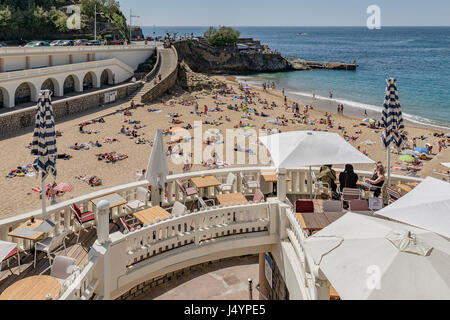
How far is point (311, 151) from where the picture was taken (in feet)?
28.1

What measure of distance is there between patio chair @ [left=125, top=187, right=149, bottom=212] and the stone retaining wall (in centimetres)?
1734

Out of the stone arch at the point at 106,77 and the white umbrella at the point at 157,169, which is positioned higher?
the stone arch at the point at 106,77

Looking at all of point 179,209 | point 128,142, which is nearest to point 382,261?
point 179,209

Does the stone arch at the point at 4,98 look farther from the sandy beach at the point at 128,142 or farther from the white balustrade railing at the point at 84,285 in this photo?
the white balustrade railing at the point at 84,285

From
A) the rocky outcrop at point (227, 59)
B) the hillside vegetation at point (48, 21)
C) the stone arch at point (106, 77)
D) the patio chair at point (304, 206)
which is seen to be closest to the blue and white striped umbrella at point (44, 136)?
the patio chair at point (304, 206)

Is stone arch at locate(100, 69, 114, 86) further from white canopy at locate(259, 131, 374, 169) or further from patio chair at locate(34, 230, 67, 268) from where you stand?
patio chair at locate(34, 230, 67, 268)

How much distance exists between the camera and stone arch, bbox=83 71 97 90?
35.5m

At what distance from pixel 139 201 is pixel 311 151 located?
3.88m

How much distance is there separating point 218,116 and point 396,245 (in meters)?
26.6

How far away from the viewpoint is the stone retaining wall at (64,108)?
22.5m

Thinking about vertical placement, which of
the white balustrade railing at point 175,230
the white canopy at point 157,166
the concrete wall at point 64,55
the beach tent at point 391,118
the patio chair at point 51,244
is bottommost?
the patio chair at point 51,244

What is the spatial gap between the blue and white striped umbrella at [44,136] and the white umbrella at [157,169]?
1.97 m

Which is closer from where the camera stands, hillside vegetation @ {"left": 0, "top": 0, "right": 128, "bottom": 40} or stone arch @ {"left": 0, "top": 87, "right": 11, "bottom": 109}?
stone arch @ {"left": 0, "top": 87, "right": 11, "bottom": 109}

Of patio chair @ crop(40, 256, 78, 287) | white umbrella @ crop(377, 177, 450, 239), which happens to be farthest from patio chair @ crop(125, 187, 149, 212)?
white umbrella @ crop(377, 177, 450, 239)
